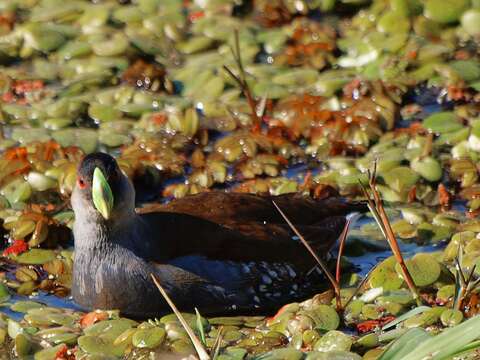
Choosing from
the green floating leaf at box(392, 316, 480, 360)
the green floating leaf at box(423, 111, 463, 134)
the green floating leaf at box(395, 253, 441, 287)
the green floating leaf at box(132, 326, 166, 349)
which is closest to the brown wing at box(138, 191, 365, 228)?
the green floating leaf at box(395, 253, 441, 287)

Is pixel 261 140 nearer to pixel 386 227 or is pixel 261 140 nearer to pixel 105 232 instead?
pixel 105 232

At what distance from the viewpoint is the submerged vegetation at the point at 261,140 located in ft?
19.9

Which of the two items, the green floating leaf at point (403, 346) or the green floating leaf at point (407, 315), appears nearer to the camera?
the green floating leaf at point (403, 346)

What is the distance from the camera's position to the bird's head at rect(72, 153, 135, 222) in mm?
6391

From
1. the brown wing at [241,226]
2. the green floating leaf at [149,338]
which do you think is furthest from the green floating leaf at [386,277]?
the green floating leaf at [149,338]

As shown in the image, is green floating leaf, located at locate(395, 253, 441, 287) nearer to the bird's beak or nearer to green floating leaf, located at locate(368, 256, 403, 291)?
green floating leaf, located at locate(368, 256, 403, 291)

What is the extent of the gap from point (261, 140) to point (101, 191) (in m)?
2.08

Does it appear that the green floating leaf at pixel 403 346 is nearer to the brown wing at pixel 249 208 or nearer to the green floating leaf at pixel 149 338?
the green floating leaf at pixel 149 338

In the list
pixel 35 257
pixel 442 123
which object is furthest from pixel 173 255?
pixel 442 123

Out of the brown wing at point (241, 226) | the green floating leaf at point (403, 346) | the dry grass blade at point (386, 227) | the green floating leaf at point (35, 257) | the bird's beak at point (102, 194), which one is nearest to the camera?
the green floating leaf at point (403, 346)

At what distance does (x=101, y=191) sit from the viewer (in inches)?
250

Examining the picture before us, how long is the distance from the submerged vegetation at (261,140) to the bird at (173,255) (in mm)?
154

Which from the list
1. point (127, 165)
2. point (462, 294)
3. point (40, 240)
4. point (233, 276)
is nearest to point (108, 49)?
point (127, 165)

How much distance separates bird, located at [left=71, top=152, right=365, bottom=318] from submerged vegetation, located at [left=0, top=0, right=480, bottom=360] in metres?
0.15
